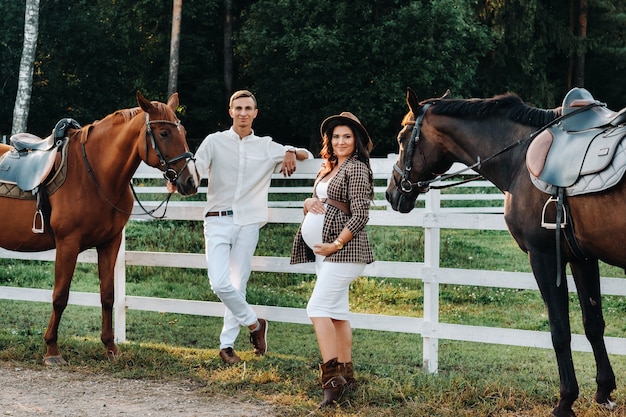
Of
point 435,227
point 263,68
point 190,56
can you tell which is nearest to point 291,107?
point 263,68

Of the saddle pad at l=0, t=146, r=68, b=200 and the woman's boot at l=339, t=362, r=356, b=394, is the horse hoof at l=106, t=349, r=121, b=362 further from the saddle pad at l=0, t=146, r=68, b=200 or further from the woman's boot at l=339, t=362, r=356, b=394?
the woman's boot at l=339, t=362, r=356, b=394

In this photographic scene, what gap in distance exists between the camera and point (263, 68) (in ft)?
85.0

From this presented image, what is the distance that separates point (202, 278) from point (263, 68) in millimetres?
16920

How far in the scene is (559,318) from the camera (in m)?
4.42

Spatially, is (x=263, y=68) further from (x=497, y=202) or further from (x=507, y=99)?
(x=507, y=99)

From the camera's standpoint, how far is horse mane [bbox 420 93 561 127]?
463cm

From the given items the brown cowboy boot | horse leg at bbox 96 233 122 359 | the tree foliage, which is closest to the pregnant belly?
the brown cowboy boot

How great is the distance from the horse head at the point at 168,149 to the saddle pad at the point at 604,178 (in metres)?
2.60

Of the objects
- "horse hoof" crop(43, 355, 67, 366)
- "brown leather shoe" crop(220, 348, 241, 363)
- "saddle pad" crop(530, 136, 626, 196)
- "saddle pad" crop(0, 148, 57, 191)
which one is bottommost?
"horse hoof" crop(43, 355, 67, 366)

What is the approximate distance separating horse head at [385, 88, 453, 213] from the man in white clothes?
107 centimetres

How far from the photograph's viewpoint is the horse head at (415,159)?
4.97 metres

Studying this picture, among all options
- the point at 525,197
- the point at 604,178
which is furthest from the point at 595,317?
the point at 604,178

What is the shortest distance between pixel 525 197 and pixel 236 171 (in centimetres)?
219

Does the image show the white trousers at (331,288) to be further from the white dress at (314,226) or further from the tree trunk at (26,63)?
the tree trunk at (26,63)
